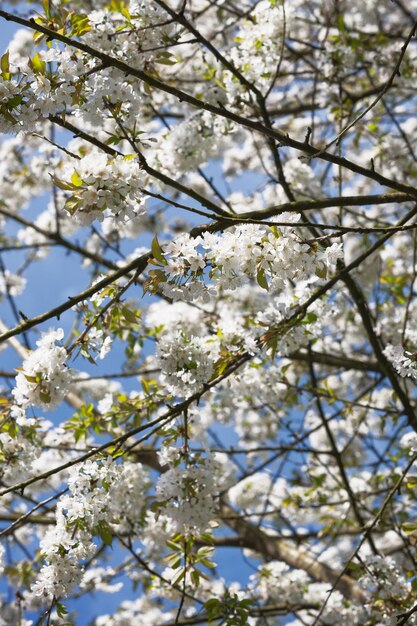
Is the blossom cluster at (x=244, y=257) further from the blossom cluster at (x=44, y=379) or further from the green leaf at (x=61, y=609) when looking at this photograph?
the green leaf at (x=61, y=609)

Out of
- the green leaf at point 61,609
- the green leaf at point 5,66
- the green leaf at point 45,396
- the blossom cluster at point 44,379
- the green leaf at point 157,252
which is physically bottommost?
the green leaf at point 61,609

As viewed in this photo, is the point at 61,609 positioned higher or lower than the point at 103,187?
lower

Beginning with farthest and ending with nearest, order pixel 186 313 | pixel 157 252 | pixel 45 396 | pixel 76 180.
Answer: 1. pixel 186 313
2. pixel 45 396
3. pixel 157 252
4. pixel 76 180

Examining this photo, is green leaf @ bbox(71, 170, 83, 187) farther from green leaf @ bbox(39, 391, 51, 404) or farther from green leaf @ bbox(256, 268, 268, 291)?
green leaf @ bbox(39, 391, 51, 404)

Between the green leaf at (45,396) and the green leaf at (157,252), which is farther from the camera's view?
the green leaf at (45,396)

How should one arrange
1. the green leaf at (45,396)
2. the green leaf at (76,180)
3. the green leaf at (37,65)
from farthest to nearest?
the green leaf at (45,396), the green leaf at (37,65), the green leaf at (76,180)

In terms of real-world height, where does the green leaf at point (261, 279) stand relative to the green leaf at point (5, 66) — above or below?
below

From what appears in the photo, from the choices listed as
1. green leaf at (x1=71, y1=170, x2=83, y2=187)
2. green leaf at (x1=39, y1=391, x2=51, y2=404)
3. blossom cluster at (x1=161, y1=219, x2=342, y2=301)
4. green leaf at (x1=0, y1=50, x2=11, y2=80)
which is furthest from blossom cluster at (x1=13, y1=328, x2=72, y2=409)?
green leaf at (x1=0, y1=50, x2=11, y2=80)

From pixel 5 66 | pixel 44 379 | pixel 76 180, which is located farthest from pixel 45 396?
pixel 5 66

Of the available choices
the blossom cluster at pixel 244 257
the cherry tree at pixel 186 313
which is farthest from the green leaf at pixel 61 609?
the blossom cluster at pixel 244 257

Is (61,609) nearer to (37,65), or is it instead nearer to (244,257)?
(244,257)

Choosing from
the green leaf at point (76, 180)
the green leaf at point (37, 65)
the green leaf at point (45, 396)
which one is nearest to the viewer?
the green leaf at point (76, 180)

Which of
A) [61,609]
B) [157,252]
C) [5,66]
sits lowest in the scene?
[61,609]

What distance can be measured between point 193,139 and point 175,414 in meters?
2.28
